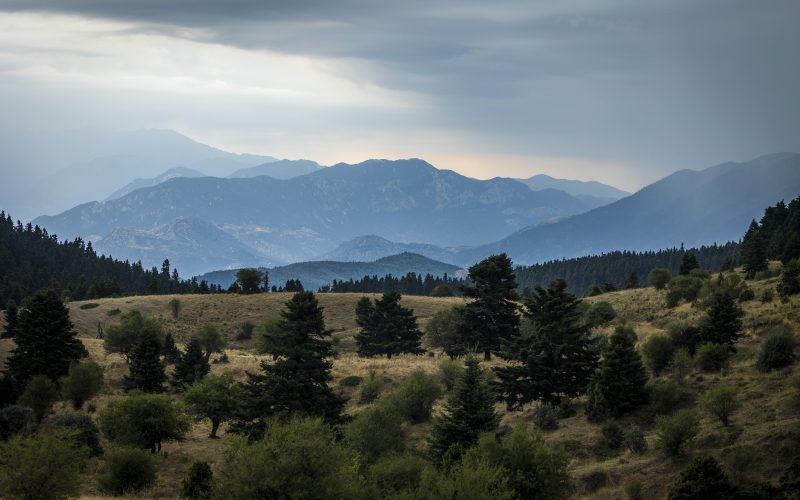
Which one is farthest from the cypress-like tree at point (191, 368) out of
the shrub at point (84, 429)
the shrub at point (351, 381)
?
the shrub at point (84, 429)

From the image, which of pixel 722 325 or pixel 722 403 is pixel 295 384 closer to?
pixel 722 403

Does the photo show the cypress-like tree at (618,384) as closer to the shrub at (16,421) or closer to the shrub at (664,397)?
the shrub at (664,397)

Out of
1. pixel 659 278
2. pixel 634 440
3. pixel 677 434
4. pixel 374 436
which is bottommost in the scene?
pixel 374 436

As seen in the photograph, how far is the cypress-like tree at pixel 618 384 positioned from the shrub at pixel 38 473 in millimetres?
31159

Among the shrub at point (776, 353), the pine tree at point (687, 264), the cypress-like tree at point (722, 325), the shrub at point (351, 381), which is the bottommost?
the shrub at point (351, 381)

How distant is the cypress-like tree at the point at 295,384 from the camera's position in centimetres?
5141

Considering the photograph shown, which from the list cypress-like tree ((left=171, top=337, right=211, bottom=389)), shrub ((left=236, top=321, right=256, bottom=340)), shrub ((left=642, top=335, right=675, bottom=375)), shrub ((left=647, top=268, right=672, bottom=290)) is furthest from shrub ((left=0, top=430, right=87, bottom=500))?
shrub ((left=647, top=268, right=672, bottom=290))

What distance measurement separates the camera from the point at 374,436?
45.5 meters

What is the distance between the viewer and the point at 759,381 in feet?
147

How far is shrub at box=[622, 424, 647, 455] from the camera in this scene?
40.6m

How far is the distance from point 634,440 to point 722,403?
16.8 ft

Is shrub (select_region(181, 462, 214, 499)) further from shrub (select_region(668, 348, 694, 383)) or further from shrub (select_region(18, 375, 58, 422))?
shrub (select_region(668, 348, 694, 383))

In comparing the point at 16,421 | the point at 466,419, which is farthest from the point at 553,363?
the point at 16,421

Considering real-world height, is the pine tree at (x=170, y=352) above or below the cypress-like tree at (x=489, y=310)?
below
